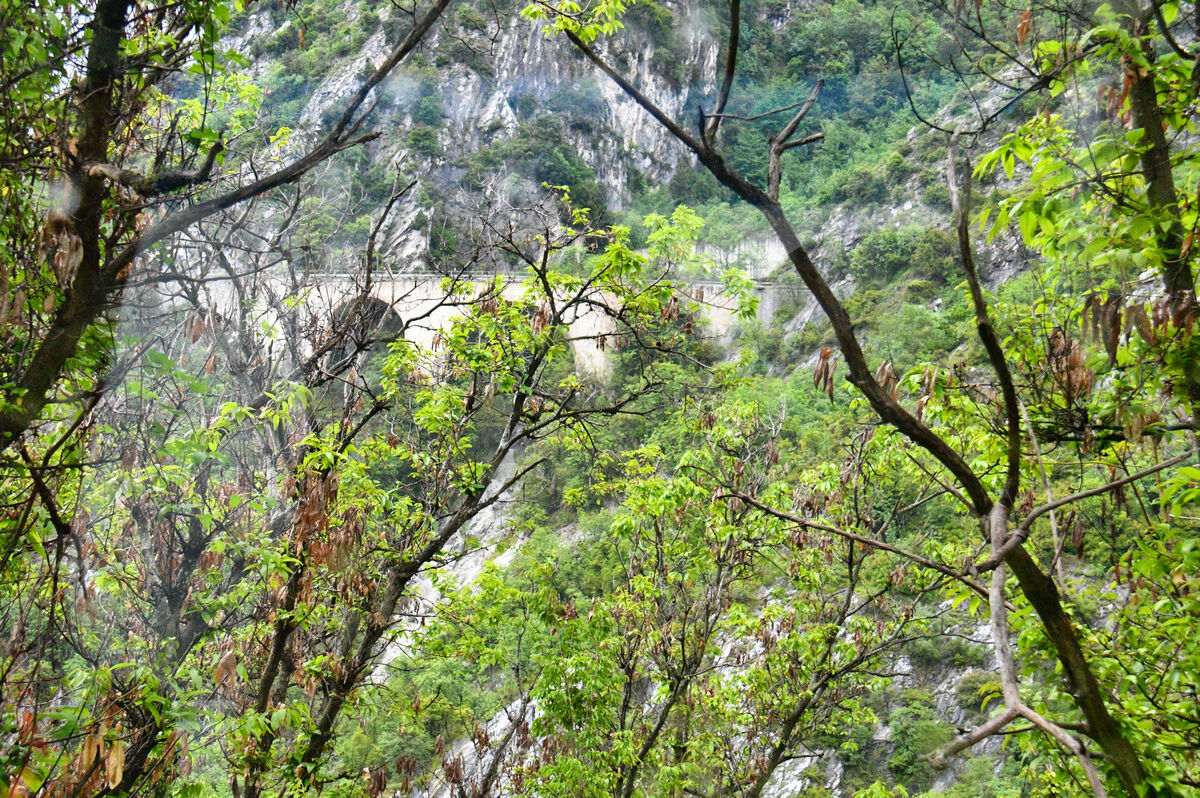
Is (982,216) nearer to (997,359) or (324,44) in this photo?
(997,359)

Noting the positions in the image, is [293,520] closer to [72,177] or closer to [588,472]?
[72,177]

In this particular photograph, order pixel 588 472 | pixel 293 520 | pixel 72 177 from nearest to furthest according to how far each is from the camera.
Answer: pixel 72 177
pixel 293 520
pixel 588 472

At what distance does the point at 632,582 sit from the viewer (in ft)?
18.5

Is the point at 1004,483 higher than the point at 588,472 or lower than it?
lower

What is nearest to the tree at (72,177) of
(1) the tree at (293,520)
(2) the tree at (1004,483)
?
(1) the tree at (293,520)

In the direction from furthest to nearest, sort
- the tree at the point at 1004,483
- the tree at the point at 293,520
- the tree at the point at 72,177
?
the tree at the point at 293,520, the tree at the point at 72,177, the tree at the point at 1004,483

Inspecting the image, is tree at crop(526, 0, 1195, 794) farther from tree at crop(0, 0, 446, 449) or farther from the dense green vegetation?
tree at crop(0, 0, 446, 449)

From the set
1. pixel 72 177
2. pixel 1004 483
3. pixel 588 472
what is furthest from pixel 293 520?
pixel 588 472

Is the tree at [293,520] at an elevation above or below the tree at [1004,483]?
above

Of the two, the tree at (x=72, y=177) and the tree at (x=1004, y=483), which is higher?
the tree at (x=72, y=177)

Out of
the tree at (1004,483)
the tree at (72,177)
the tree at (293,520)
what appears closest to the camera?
the tree at (1004,483)

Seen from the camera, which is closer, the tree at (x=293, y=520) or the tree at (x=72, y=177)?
the tree at (x=72, y=177)

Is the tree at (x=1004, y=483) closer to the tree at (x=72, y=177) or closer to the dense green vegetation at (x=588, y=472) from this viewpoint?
the dense green vegetation at (x=588, y=472)

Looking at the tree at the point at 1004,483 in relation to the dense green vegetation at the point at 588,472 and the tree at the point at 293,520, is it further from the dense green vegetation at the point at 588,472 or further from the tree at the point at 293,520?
the tree at the point at 293,520
